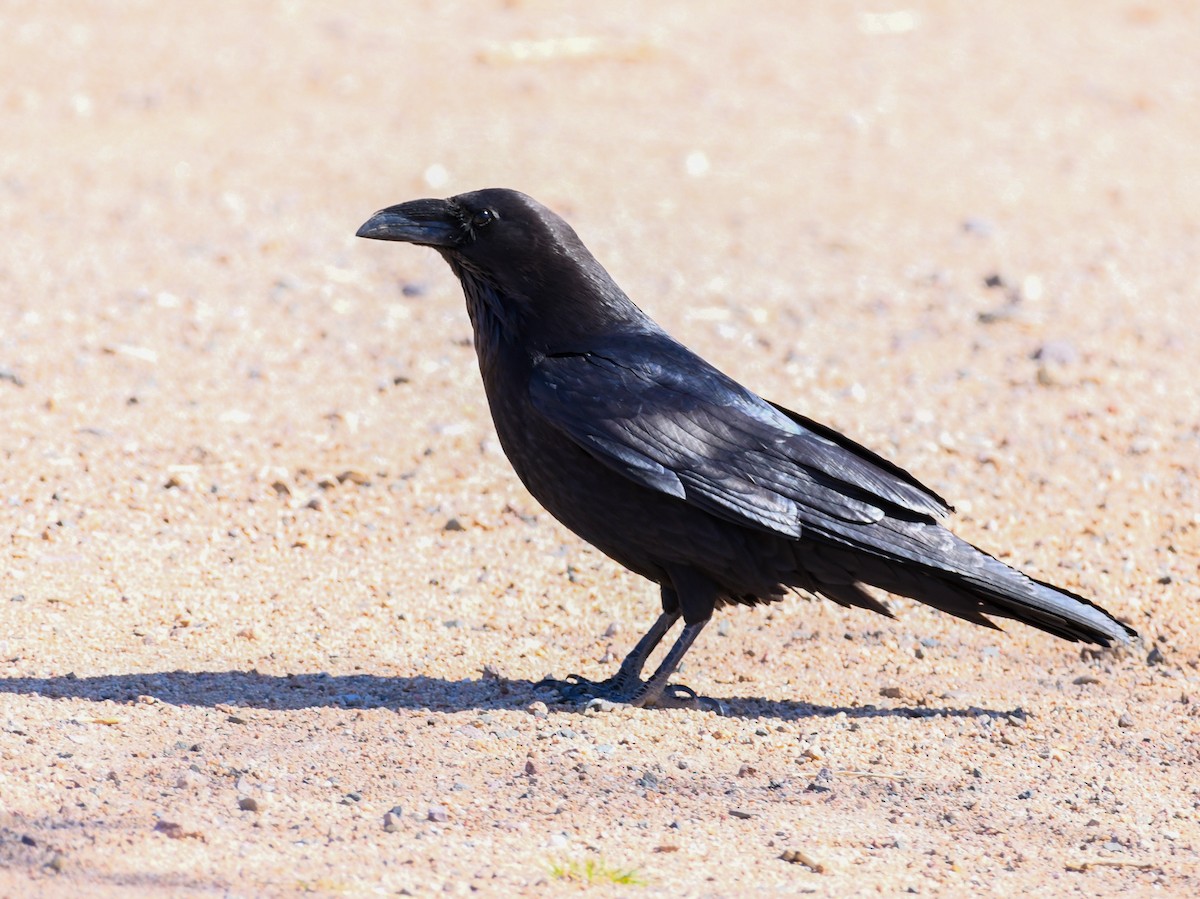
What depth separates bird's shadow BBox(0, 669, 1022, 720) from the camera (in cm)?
448

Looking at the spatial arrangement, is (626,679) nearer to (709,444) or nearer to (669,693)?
(669,693)

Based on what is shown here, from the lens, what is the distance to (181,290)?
881 centimetres

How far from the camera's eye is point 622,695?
4797mm

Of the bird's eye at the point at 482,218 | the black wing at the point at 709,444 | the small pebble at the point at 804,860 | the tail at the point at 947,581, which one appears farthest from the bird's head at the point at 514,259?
the small pebble at the point at 804,860

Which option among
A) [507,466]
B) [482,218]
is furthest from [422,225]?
[507,466]

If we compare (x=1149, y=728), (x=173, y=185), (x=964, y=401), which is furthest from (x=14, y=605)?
(x=173, y=185)

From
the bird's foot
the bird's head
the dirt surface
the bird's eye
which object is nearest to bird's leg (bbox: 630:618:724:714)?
the bird's foot

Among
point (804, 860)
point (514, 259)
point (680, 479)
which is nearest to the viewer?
point (804, 860)

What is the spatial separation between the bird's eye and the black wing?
21.1 inches

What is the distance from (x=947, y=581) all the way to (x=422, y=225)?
6.72ft

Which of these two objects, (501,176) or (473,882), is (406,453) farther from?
(501,176)

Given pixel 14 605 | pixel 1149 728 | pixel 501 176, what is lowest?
pixel 1149 728

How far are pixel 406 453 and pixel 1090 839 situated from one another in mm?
3658

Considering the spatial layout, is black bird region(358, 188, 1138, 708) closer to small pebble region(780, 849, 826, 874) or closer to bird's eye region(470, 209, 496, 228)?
bird's eye region(470, 209, 496, 228)
